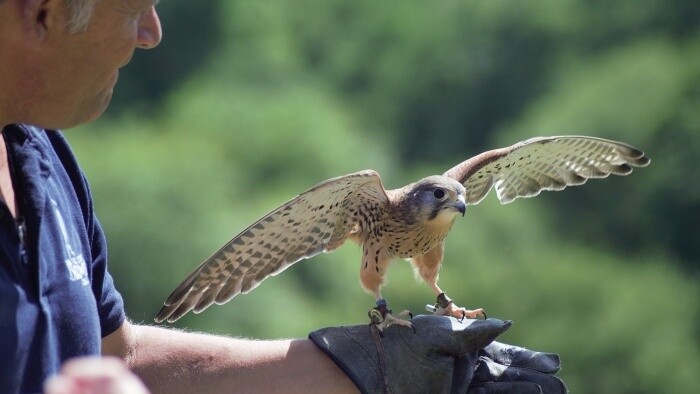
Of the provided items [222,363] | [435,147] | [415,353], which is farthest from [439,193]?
[435,147]

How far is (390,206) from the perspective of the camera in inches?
166

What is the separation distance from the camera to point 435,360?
330cm

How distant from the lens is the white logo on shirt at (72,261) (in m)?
2.58

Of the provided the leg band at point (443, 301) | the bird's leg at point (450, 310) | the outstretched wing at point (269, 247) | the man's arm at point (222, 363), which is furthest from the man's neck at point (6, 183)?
the leg band at point (443, 301)

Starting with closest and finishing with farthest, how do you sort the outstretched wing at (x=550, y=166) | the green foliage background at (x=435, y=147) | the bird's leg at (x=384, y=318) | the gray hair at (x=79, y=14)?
the gray hair at (x=79, y=14), the bird's leg at (x=384, y=318), the outstretched wing at (x=550, y=166), the green foliage background at (x=435, y=147)

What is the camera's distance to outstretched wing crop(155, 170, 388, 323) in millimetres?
3777

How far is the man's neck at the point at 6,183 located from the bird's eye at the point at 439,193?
5.78 feet

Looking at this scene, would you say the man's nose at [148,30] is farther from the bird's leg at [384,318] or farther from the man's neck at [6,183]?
the bird's leg at [384,318]

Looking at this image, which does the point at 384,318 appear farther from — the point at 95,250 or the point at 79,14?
the point at 79,14

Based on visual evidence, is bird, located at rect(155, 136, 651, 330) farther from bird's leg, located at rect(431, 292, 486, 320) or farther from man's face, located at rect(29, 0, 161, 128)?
man's face, located at rect(29, 0, 161, 128)

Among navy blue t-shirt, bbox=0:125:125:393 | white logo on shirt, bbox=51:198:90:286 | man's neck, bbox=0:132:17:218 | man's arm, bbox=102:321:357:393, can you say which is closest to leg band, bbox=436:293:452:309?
man's arm, bbox=102:321:357:393

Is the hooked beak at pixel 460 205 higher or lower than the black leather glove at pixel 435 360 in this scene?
higher

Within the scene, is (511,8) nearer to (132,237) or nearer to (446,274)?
(446,274)

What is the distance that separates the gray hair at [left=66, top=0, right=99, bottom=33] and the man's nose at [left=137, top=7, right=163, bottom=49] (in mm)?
170
